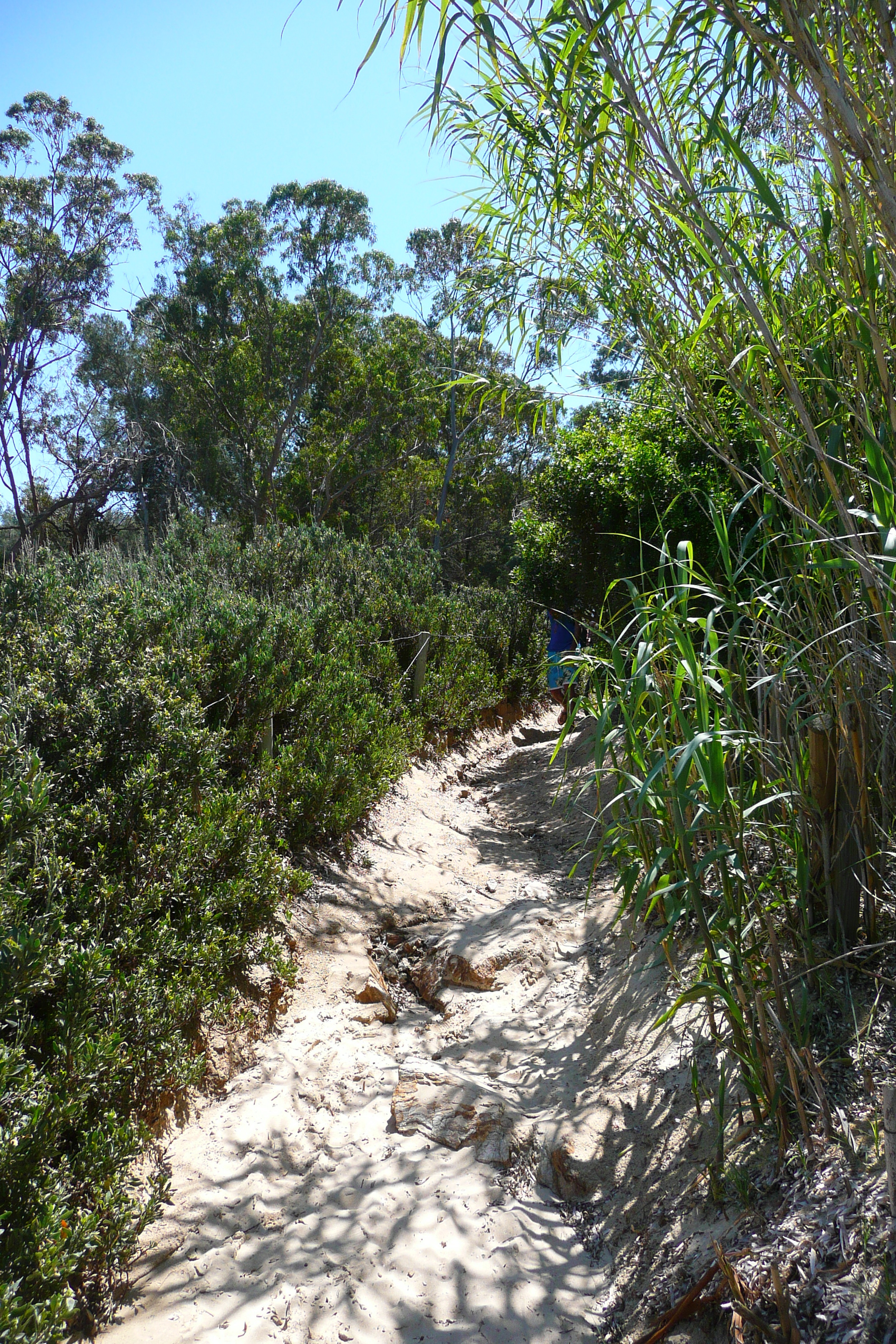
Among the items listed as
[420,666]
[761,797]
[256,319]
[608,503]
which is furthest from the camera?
[256,319]

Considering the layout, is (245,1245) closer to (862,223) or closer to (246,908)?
(246,908)

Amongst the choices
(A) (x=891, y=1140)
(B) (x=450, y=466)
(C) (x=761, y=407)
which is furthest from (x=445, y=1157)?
(B) (x=450, y=466)

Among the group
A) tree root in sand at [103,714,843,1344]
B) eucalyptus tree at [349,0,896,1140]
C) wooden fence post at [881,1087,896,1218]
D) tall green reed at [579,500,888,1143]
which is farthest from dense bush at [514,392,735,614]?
wooden fence post at [881,1087,896,1218]

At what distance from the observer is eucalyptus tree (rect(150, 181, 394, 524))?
649 inches

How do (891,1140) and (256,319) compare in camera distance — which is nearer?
(891,1140)

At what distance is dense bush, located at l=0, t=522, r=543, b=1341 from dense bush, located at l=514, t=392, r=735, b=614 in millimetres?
2112

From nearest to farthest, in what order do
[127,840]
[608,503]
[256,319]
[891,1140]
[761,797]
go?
[891,1140] < [761,797] < [127,840] < [608,503] < [256,319]

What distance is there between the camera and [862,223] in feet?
6.12

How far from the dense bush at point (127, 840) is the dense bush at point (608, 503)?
2112mm

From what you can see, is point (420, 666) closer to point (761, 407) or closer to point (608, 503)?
point (608, 503)

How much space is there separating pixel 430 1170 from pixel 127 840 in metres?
1.46

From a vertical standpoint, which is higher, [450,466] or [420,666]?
[450,466]

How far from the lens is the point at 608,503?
5.96m

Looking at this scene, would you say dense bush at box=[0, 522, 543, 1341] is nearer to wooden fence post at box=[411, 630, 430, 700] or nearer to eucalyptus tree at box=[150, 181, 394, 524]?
wooden fence post at box=[411, 630, 430, 700]
